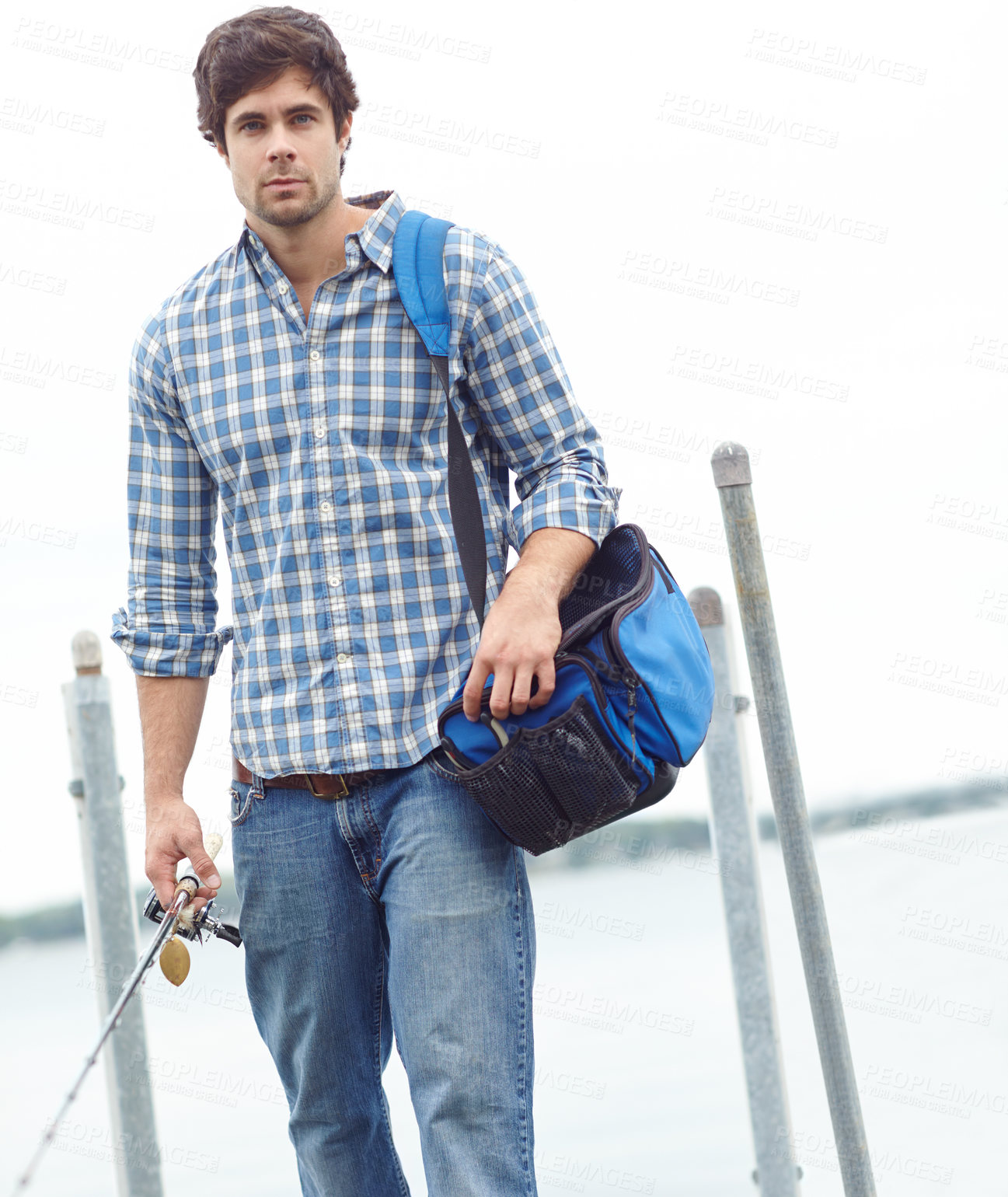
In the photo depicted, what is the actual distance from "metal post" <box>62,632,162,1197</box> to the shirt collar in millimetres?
1137

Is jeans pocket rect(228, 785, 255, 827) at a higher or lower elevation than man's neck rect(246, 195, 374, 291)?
lower

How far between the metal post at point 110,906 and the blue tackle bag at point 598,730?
4.05 feet

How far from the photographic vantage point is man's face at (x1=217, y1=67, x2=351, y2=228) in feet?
5.49

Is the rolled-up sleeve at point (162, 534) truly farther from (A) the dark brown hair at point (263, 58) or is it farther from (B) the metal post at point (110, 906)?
(B) the metal post at point (110, 906)

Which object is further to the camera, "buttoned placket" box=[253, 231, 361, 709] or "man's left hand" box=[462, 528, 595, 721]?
"buttoned placket" box=[253, 231, 361, 709]

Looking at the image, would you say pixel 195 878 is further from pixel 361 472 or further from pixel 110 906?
pixel 110 906

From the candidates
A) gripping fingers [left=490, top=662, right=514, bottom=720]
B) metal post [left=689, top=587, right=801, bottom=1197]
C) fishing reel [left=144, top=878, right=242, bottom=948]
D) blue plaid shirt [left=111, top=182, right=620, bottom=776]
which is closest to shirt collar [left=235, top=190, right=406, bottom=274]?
blue plaid shirt [left=111, top=182, right=620, bottom=776]

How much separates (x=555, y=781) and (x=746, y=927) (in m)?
1.13

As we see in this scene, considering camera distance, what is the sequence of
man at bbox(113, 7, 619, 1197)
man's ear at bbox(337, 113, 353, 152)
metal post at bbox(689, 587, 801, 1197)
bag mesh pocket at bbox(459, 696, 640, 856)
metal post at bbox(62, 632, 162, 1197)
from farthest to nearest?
metal post at bbox(62, 632, 162, 1197) < metal post at bbox(689, 587, 801, 1197) < man's ear at bbox(337, 113, 353, 152) < man at bbox(113, 7, 619, 1197) < bag mesh pocket at bbox(459, 696, 640, 856)

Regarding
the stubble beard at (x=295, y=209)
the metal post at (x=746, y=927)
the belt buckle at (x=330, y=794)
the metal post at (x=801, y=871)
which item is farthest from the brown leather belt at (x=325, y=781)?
the metal post at (x=746, y=927)

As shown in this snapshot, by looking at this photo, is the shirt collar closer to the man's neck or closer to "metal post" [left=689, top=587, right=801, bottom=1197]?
the man's neck

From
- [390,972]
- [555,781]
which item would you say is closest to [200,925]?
[390,972]

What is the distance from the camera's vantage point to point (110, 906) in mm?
2555

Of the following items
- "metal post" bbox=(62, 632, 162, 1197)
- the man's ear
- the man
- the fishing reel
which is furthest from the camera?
"metal post" bbox=(62, 632, 162, 1197)
